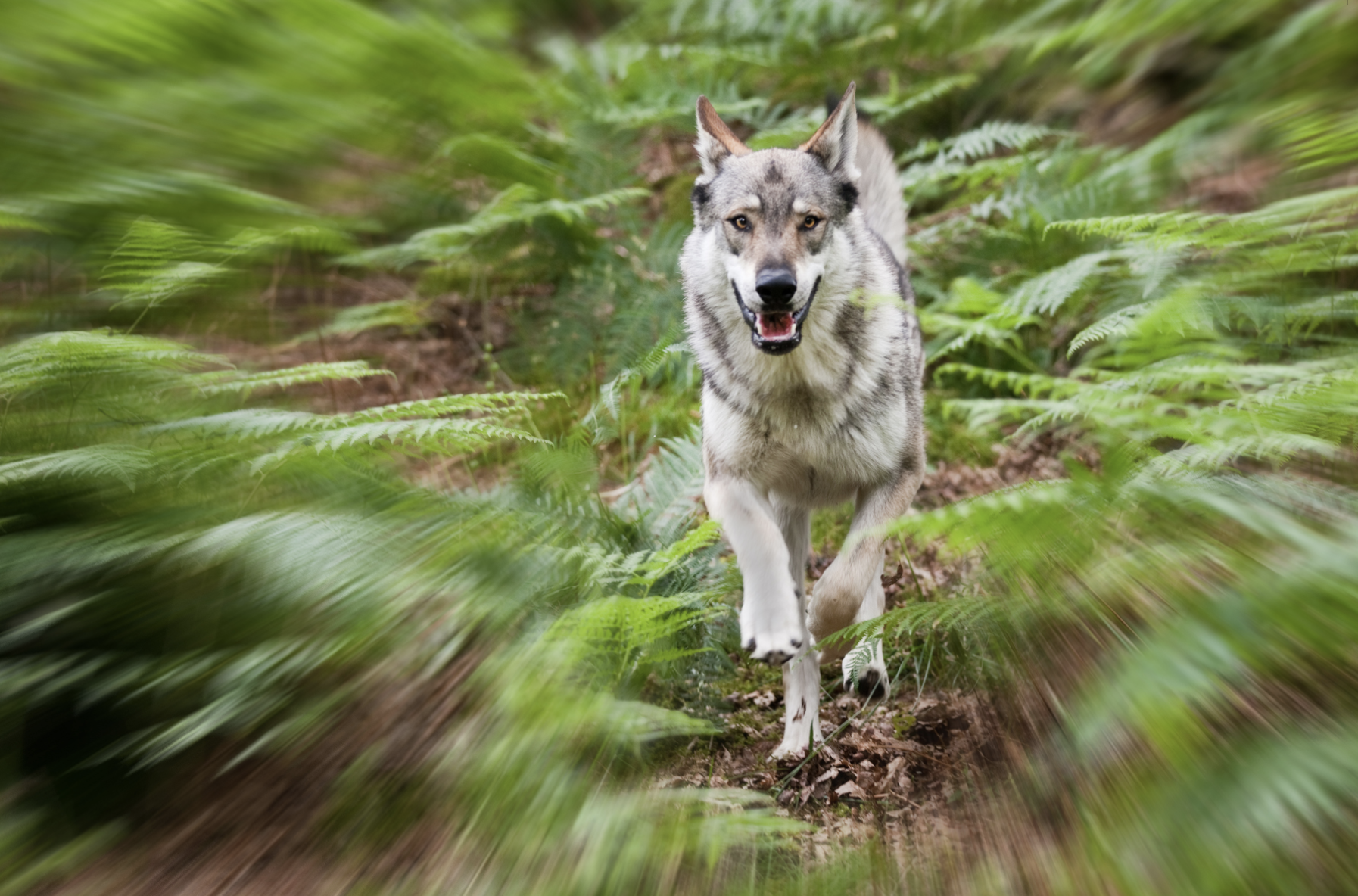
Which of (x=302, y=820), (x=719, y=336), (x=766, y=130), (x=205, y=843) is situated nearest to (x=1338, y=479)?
(x=719, y=336)

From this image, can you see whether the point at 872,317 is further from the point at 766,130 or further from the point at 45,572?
the point at 766,130

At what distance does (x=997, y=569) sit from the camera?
2.62 metres

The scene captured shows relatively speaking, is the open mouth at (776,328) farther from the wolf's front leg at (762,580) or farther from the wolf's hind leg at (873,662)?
the wolf's hind leg at (873,662)

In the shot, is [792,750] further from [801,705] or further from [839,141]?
[839,141]

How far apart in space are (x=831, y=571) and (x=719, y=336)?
120 cm

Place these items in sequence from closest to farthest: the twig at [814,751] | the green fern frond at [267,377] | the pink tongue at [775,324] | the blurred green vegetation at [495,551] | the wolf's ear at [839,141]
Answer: the blurred green vegetation at [495,551] < the twig at [814,751] < the green fern frond at [267,377] < the pink tongue at [775,324] < the wolf's ear at [839,141]

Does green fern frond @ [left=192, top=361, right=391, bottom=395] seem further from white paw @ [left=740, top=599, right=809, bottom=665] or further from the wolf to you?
white paw @ [left=740, top=599, right=809, bottom=665]

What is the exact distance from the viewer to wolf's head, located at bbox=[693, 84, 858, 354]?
3420mm

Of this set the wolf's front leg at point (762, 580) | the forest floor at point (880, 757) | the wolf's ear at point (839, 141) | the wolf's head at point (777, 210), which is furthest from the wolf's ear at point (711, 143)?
the forest floor at point (880, 757)

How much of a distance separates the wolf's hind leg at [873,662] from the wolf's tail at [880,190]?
6.57 feet

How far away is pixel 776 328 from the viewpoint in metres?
3.46

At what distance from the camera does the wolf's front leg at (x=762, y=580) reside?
10.7ft

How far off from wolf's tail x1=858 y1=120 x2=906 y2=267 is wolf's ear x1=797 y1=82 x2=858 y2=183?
2.93 ft

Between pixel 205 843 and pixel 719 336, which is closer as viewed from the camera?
pixel 205 843
